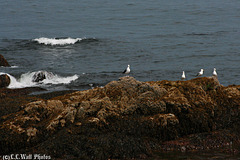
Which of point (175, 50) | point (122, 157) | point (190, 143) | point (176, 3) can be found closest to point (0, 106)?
point (122, 157)

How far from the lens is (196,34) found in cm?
4462

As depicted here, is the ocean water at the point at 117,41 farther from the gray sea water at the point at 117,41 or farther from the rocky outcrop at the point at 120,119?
the rocky outcrop at the point at 120,119

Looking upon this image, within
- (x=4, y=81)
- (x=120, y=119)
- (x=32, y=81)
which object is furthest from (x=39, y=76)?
(x=120, y=119)

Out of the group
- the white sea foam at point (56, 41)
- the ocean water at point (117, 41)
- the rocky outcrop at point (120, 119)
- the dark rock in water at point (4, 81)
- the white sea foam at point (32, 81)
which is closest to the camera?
the rocky outcrop at point (120, 119)

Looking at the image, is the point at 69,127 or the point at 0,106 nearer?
the point at 69,127

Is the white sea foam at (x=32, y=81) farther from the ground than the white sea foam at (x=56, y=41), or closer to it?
closer to it

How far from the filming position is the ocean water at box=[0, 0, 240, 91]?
27547 millimetres

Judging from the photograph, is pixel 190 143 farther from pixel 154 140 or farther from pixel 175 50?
pixel 175 50

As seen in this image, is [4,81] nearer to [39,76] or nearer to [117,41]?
[39,76]

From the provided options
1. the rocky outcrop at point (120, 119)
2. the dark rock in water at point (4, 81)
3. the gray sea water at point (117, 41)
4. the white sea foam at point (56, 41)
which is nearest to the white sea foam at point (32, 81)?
the gray sea water at point (117, 41)

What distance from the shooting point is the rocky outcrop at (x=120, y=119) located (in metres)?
8.67

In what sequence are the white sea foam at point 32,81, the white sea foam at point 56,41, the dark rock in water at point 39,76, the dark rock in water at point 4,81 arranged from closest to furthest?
the dark rock in water at point 4,81 → the white sea foam at point 32,81 → the dark rock in water at point 39,76 → the white sea foam at point 56,41

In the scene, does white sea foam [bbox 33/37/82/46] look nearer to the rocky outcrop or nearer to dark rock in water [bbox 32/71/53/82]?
dark rock in water [bbox 32/71/53/82]

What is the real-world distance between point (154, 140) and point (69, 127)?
2.40 meters
